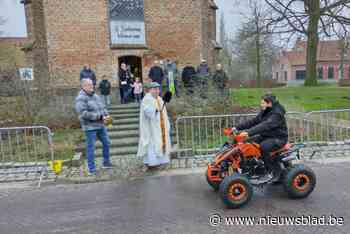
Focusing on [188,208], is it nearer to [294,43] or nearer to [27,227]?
[27,227]

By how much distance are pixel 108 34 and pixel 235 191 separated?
1199 cm

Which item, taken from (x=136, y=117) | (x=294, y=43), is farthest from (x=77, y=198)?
(x=294, y=43)

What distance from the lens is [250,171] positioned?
14.5 feet

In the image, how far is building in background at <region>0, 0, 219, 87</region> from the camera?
13.4m

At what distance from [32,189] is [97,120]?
1756 mm

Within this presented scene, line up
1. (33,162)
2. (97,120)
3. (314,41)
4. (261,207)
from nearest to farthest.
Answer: (261,207), (97,120), (33,162), (314,41)

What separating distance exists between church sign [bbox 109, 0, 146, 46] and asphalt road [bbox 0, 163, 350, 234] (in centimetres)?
1045

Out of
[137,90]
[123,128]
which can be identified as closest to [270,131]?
[123,128]

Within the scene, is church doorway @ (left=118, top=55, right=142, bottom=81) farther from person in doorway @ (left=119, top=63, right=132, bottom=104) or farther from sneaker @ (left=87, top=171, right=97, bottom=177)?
sneaker @ (left=87, top=171, right=97, bottom=177)

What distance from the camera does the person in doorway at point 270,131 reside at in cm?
423

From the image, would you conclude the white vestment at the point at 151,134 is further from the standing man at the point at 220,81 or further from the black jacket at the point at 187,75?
the black jacket at the point at 187,75

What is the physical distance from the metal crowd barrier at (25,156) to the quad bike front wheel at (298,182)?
451 centimetres

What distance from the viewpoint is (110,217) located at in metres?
3.89

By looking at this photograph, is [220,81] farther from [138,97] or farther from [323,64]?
[323,64]
